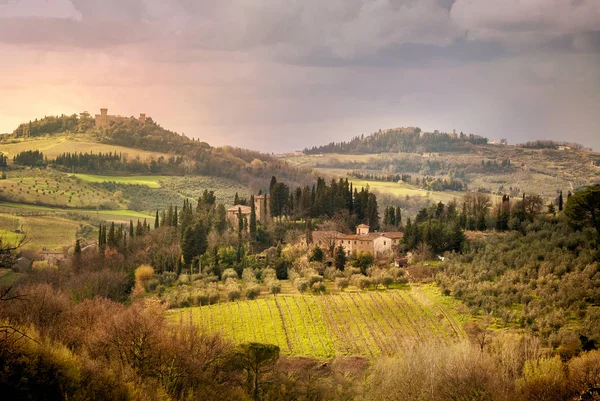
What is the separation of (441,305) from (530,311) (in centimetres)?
547

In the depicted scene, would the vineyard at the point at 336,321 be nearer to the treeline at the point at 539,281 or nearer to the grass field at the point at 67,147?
the treeline at the point at 539,281

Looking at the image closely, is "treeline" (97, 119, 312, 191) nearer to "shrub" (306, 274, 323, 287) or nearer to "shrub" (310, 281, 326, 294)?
"shrub" (306, 274, 323, 287)

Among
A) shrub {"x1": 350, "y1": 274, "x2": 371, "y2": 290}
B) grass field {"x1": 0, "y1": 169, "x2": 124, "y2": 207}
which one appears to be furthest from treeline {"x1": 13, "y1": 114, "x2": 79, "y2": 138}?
shrub {"x1": 350, "y1": 274, "x2": 371, "y2": 290}

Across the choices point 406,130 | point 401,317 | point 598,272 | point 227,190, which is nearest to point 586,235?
point 598,272

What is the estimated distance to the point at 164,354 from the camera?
78.2 ft

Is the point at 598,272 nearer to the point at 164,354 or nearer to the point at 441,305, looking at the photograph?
the point at 441,305

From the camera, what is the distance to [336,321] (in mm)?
35125

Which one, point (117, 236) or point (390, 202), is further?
point (390, 202)

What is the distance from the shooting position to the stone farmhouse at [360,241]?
1954 inches

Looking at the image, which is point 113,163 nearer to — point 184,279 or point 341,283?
point 184,279

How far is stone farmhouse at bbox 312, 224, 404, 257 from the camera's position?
49625 millimetres

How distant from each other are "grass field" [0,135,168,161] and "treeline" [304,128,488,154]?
80478mm

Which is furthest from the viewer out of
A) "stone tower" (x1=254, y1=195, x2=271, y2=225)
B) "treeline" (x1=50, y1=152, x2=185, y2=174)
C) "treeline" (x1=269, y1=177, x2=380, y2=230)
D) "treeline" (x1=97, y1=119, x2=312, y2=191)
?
"treeline" (x1=97, y1=119, x2=312, y2=191)

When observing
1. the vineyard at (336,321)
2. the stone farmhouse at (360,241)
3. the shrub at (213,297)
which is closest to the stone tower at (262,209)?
the stone farmhouse at (360,241)
